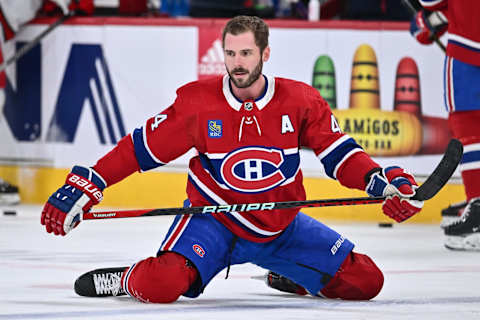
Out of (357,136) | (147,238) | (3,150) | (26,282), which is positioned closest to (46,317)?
(26,282)

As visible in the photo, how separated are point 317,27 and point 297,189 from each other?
306cm

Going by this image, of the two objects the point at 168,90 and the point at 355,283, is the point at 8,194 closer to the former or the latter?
the point at 168,90

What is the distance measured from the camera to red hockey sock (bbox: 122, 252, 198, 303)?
126 inches

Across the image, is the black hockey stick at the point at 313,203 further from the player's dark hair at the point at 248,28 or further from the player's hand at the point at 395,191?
the player's dark hair at the point at 248,28

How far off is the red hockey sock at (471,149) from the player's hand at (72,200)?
2.07m

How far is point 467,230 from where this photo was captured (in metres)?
4.84

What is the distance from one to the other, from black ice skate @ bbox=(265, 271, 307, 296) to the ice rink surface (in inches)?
1.1

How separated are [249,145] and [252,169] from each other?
0.07 metres

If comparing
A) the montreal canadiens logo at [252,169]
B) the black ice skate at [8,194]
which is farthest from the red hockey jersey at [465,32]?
the black ice skate at [8,194]

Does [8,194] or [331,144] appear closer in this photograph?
[331,144]

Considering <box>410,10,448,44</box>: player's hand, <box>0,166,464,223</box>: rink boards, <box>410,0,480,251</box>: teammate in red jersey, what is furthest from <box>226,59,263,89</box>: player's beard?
<box>0,166,464,223</box>: rink boards

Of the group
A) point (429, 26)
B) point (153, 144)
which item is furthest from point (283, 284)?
point (429, 26)

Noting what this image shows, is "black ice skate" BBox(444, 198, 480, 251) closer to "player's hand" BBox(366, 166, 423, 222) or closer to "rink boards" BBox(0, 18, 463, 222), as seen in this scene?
"rink boards" BBox(0, 18, 463, 222)

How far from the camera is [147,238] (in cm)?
529
